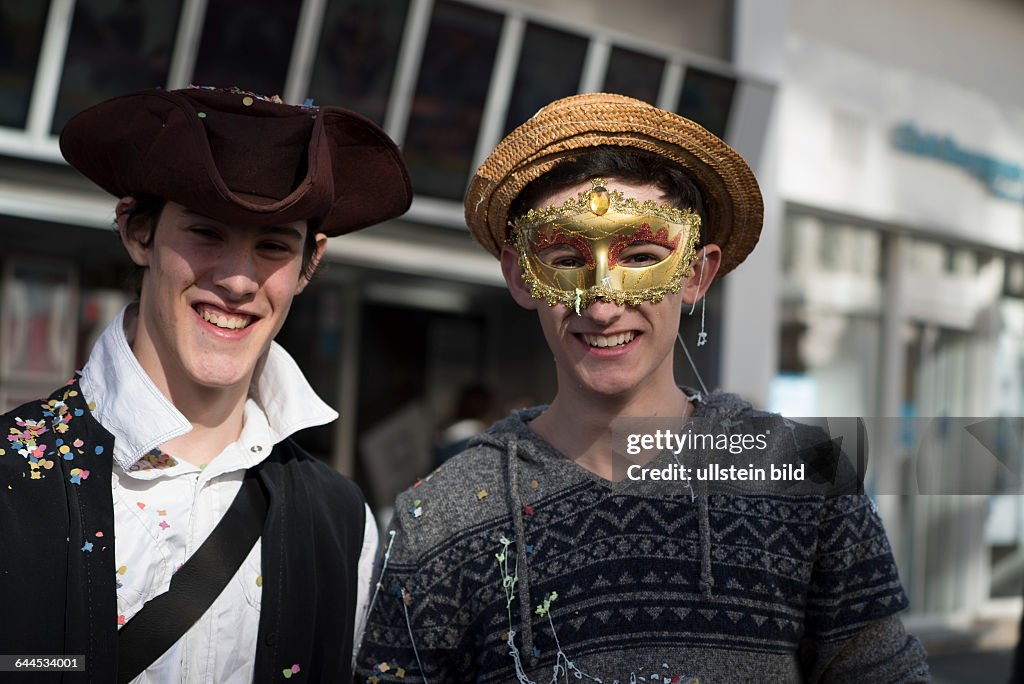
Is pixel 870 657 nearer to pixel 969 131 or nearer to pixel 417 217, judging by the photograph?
pixel 417 217

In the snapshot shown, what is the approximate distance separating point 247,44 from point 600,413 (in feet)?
16.1

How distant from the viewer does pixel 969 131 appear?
10281mm

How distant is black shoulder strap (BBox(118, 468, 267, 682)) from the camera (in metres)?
2.21

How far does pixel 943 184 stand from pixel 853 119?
141 cm

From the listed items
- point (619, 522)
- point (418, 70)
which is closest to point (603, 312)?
point (619, 522)

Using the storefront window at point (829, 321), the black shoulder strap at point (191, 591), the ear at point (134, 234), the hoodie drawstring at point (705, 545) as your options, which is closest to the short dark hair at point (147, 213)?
the ear at point (134, 234)

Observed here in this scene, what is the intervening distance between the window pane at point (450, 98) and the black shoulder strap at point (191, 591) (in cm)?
508

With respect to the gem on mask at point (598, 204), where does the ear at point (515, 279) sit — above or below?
below

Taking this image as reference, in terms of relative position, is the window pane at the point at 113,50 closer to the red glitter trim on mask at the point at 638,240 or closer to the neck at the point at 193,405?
the neck at the point at 193,405

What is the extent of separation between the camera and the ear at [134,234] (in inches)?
98.7

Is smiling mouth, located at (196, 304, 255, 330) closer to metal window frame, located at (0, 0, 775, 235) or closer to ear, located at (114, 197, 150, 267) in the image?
ear, located at (114, 197, 150, 267)

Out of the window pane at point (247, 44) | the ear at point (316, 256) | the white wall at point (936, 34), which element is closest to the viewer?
the ear at point (316, 256)

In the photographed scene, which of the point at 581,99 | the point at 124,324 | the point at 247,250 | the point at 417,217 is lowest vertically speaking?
the point at 124,324

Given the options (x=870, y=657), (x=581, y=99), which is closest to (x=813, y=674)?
(x=870, y=657)
